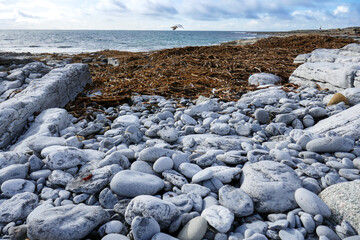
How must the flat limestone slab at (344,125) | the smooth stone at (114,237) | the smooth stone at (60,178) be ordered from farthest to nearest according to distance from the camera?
the flat limestone slab at (344,125) < the smooth stone at (60,178) < the smooth stone at (114,237)

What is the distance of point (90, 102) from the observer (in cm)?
395

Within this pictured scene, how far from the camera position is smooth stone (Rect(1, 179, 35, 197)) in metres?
1.60

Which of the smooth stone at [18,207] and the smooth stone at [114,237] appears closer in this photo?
the smooth stone at [114,237]

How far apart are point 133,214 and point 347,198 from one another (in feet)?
4.27

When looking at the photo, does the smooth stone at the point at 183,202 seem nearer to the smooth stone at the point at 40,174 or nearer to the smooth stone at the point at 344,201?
the smooth stone at the point at 344,201

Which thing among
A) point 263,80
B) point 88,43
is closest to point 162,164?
point 263,80

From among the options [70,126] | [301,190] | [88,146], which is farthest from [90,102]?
[301,190]

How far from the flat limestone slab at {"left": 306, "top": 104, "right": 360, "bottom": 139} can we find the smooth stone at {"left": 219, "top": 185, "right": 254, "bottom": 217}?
1502mm

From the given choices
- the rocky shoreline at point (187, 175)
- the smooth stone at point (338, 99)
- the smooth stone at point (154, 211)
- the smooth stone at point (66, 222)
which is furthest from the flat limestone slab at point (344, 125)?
the smooth stone at point (66, 222)

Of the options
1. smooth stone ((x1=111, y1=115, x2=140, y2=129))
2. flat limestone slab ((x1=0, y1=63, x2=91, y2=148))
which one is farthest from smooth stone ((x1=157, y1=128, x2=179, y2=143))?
flat limestone slab ((x1=0, y1=63, x2=91, y2=148))

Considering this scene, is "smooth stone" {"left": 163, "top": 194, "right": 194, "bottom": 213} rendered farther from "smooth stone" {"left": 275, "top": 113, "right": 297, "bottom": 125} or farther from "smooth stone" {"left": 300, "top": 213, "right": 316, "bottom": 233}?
"smooth stone" {"left": 275, "top": 113, "right": 297, "bottom": 125}

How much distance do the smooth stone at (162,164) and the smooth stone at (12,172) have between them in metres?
1.04

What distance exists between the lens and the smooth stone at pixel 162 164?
1817 mm

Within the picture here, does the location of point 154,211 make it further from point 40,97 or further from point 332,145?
point 40,97
